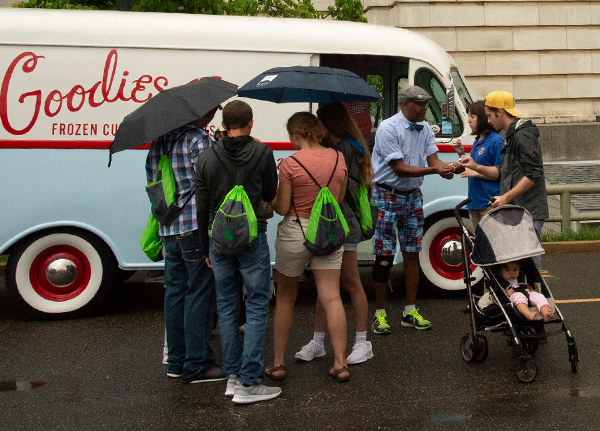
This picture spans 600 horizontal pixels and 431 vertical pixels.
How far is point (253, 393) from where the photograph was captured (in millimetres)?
4891

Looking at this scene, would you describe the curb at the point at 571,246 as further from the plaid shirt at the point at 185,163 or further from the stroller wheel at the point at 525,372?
the plaid shirt at the point at 185,163

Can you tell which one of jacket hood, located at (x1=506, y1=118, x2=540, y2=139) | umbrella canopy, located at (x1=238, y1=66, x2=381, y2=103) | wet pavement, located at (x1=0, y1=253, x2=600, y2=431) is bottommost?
wet pavement, located at (x1=0, y1=253, x2=600, y2=431)

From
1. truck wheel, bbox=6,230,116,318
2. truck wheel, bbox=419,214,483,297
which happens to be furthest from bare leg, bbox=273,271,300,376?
truck wheel, bbox=419,214,483,297

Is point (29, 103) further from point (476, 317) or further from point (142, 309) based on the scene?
point (476, 317)

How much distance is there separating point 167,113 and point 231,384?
1.72 meters

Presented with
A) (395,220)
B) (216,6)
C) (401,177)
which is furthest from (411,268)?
(216,6)

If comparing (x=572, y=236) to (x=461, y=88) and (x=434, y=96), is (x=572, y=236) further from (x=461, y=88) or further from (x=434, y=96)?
(x=434, y=96)

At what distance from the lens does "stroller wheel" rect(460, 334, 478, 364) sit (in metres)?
5.53

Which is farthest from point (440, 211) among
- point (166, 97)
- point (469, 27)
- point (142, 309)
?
point (469, 27)

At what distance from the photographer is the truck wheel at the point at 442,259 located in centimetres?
773

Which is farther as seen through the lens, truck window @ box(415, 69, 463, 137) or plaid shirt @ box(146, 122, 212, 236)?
truck window @ box(415, 69, 463, 137)

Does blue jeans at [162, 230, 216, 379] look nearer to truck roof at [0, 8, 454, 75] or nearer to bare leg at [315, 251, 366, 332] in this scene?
bare leg at [315, 251, 366, 332]

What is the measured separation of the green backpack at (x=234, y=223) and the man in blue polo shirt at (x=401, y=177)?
1.84 meters

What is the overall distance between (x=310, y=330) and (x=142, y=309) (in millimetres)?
1818
